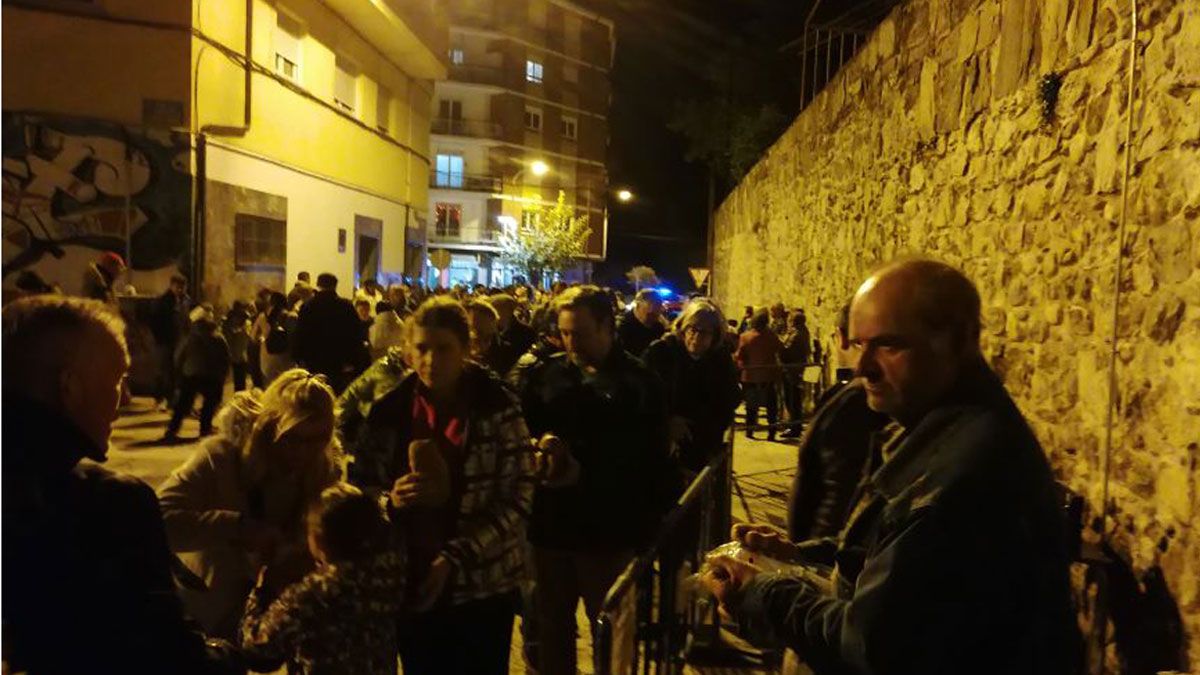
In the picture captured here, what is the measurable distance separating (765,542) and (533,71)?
60.3 m

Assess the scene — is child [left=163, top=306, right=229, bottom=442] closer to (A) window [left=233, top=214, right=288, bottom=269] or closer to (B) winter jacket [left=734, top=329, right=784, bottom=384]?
(A) window [left=233, top=214, right=288, bottom=269]

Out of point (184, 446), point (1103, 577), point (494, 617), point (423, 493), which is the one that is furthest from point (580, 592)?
point (184, 446)

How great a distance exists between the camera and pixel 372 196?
22.8m

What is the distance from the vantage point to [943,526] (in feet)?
5.75

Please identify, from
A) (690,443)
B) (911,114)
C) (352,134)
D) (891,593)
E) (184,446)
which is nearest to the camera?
(891,593)

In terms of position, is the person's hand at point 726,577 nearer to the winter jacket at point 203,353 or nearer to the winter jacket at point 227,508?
the winter jacket at point 227,508

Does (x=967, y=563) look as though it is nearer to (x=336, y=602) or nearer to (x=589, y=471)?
(x=336, y=602)

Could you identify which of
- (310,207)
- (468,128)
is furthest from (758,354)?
(468,128)

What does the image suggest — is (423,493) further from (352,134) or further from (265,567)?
(352,134)

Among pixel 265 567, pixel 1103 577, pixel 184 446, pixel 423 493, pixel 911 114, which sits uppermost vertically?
pixel 911 114

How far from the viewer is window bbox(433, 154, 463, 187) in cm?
5684

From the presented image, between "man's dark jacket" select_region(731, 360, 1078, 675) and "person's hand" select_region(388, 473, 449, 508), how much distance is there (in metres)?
1.55

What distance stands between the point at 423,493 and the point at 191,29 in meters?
12.7

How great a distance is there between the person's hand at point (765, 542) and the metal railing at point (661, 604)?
53cm
